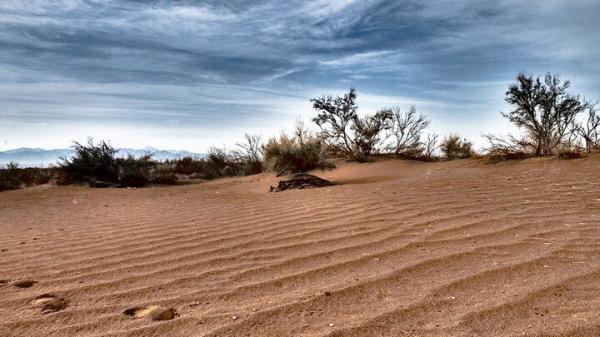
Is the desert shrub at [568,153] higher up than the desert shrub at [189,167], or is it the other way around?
the desert shrub at [189,167]

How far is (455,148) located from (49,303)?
13.7m

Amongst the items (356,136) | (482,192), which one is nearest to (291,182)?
(482,192)

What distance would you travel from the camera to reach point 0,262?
3498 millimetres

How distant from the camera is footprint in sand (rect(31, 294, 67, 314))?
2.41 meters

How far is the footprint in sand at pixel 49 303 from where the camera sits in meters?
2.41

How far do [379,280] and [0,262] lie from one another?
271 cm

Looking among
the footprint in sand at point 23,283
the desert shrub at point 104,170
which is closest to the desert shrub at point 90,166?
the desert shrub at point 104,170

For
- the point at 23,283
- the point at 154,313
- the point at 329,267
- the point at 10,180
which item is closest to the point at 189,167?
the point at 10,180

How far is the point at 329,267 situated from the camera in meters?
2.90

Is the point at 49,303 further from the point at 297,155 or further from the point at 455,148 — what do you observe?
the point at 455,148

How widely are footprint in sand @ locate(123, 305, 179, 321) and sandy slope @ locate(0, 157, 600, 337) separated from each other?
0.14 feet

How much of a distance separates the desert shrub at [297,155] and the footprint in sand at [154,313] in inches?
320

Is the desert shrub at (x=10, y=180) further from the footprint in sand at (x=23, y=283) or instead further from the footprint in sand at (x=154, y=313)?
the footprint in sand at (x=154, y=313)

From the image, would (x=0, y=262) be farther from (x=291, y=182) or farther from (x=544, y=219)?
(x=291, y=182)
